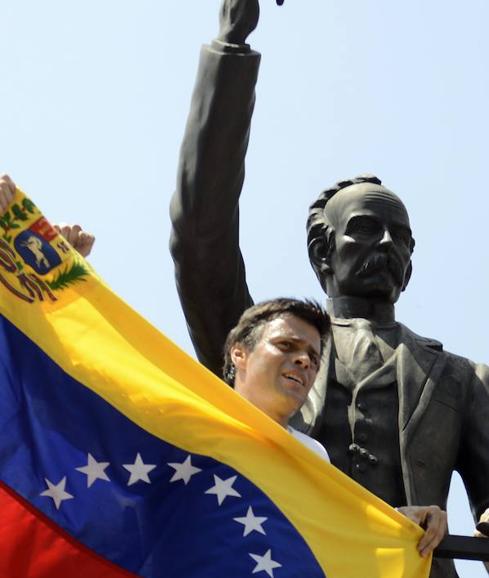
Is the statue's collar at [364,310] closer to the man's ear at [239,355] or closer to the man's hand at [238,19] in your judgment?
the man's hand at [238,19]

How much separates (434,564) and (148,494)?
199 centimetres

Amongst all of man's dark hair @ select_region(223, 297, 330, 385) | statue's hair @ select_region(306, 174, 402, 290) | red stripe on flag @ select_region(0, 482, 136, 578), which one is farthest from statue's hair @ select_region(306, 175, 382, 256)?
red stripe on flag @ select_region(0, 482, 136, 578)

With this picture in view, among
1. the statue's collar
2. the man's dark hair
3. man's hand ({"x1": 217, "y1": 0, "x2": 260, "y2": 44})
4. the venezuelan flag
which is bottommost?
the venezuelan flag

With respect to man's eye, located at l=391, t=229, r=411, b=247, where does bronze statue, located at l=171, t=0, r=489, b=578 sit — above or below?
below

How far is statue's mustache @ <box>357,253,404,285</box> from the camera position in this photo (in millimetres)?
12852

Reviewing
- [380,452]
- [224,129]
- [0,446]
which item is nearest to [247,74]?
[224,129]

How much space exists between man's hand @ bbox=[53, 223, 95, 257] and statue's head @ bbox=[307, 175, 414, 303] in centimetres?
181

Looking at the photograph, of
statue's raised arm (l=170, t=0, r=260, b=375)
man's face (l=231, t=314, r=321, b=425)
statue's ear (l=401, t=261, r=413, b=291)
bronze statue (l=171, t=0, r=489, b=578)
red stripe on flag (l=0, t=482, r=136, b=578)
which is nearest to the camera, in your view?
red stripe on flag (l=0, t=482, r=136, b=578)

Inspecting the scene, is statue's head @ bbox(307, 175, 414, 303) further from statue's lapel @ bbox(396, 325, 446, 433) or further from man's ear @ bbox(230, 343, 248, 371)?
man's ear @ bbox(230, 343, 248, 371)

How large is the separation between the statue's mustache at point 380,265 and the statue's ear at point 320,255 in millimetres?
260

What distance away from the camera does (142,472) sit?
10.6 metres

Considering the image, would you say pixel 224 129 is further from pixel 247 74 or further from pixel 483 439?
pixel 483 439

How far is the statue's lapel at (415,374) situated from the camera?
12.4 m

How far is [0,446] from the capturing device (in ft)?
34.8
